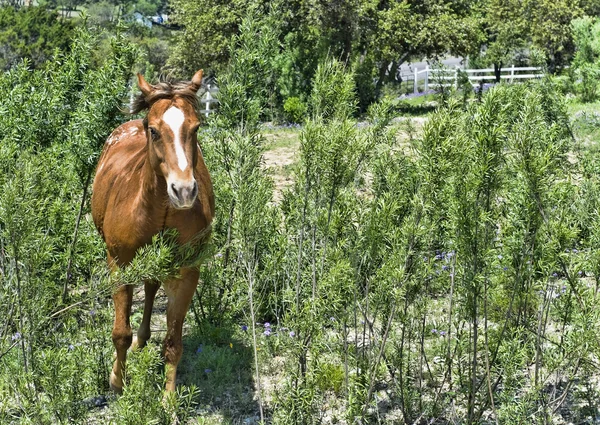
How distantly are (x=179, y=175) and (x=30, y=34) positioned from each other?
44821mm

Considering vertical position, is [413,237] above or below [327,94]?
below

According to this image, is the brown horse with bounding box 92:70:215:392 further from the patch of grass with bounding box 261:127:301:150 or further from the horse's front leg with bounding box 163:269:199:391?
the patch of grass with bounding box 261:127:301:150

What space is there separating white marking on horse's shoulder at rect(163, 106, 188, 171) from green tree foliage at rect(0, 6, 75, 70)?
39213 mm

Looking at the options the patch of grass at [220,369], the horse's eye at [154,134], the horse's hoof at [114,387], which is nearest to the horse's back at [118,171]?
the horse's eye at [154,134]

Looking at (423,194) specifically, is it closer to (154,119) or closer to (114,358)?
(154,119)

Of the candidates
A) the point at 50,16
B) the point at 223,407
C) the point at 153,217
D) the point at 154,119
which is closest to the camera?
the point at 154,119

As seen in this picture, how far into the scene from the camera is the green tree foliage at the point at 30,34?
139ft

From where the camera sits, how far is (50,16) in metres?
47.2

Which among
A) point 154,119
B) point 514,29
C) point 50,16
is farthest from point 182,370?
point 50,16

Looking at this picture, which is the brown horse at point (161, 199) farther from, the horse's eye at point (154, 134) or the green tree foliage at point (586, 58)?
the green tree foliage at point (586, 58)

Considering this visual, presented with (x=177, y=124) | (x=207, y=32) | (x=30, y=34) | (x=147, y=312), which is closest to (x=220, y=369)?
(x=147, y=312)

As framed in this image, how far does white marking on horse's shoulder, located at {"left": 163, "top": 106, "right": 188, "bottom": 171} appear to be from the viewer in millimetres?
4465

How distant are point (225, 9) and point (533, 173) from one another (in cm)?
2226

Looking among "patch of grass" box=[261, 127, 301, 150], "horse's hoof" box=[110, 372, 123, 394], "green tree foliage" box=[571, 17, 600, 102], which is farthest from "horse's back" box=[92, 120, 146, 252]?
"green tree foliage" box=[571, 17, 600, 102]
